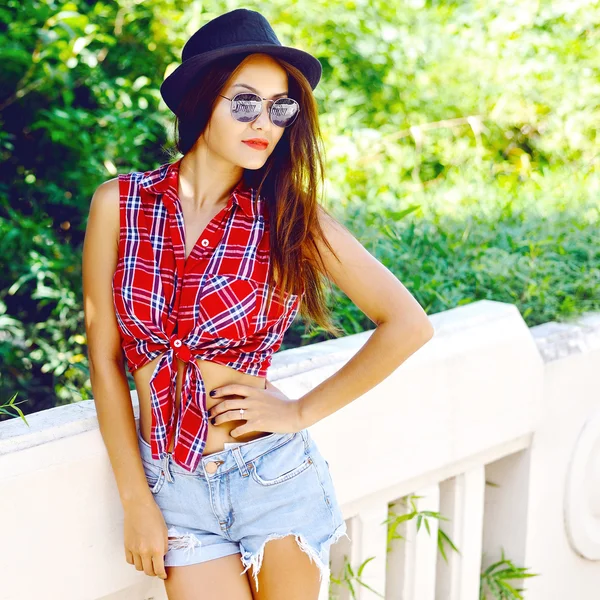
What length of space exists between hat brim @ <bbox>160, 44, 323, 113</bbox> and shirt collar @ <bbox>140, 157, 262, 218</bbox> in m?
0.19

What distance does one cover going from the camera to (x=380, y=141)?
6.50m

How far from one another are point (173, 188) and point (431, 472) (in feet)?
4.47

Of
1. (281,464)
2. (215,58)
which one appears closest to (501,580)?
(281,464)

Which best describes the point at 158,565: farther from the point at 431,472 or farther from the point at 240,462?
the point at 431,472

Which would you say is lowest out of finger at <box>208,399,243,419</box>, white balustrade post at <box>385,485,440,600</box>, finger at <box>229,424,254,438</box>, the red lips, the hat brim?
white balustrade post at <box>385,485,440,600</box>

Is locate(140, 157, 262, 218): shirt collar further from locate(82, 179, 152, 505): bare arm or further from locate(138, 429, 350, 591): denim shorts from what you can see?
locate(138, 429, 350, 591): denim shorts

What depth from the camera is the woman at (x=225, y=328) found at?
6.77ft

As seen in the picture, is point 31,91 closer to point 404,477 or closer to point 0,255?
point 0,255

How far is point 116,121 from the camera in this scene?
15.4 feet

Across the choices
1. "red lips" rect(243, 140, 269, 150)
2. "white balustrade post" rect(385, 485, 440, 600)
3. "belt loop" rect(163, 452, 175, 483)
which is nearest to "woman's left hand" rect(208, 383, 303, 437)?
"belt loop" rect(163, 452, 175, 483)

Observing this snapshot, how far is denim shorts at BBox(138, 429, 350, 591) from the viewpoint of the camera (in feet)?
6.75

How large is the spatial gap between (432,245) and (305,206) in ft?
6.35

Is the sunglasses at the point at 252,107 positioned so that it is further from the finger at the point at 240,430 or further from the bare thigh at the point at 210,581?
the bare thigh at the point at 210,581

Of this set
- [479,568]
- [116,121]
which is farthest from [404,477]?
[116,121]
